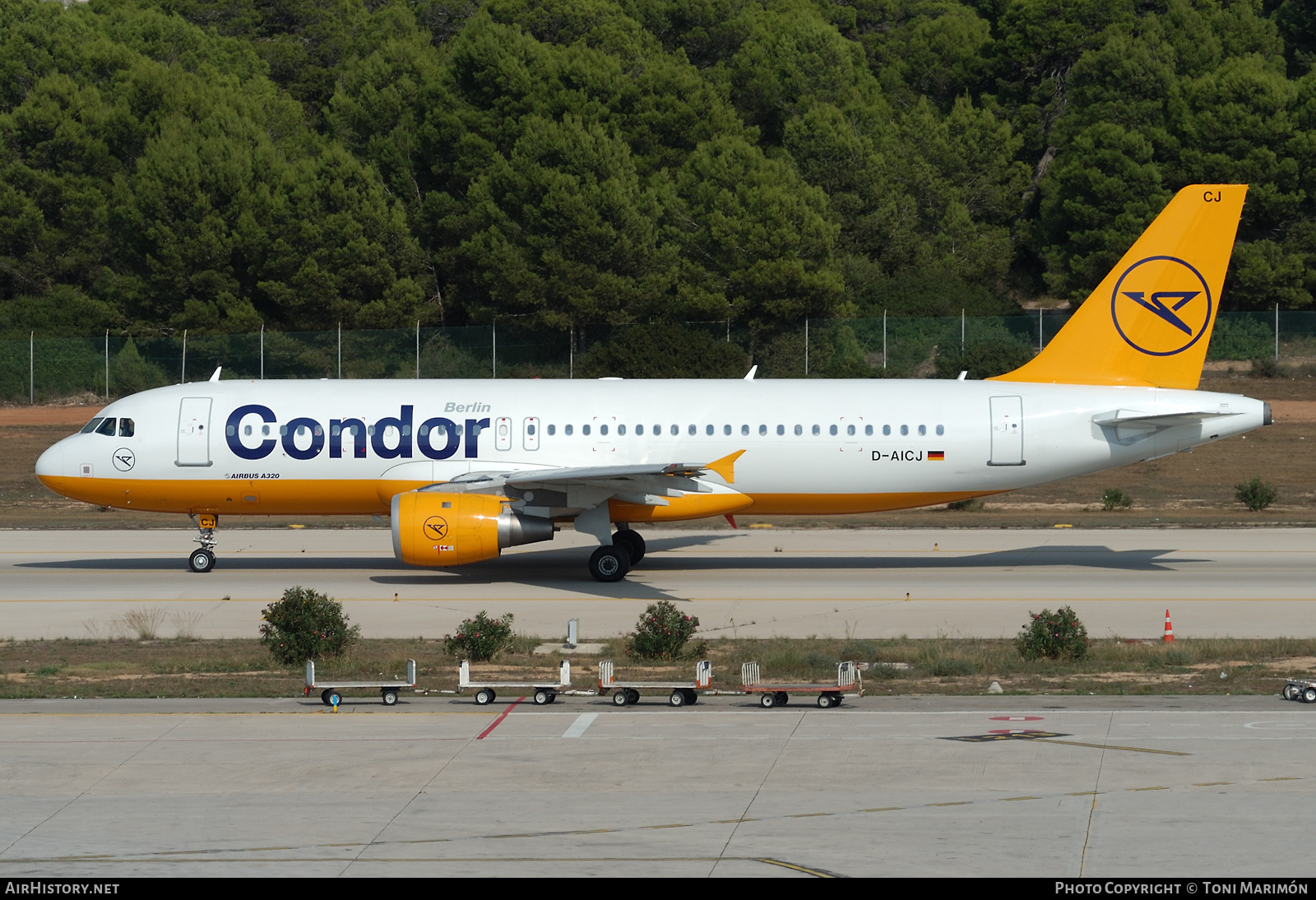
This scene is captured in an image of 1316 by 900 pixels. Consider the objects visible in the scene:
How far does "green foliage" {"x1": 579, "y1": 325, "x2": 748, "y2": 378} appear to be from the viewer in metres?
63.9

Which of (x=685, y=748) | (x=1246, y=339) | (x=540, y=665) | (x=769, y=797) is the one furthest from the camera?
(x=1246, y=339)

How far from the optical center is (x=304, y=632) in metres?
22.2

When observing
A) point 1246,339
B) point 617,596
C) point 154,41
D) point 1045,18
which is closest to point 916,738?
point 617,596

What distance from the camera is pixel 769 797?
1431 cm

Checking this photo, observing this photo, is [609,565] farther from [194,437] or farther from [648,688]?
[648,688]

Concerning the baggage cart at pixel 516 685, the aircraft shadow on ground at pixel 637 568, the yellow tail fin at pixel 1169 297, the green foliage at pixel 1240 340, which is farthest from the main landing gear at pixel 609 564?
the green foliage at pixel 1240 340

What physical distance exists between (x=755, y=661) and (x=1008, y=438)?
38.9 ft

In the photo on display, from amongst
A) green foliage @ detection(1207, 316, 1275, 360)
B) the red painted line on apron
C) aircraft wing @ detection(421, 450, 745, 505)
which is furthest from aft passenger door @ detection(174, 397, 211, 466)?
green foliage @ detection(1207, 316, 1275, 360)

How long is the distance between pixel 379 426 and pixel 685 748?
16.5 m

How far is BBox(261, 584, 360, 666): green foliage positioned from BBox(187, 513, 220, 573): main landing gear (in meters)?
10.5

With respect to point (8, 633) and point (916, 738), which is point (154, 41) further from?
point (916, 738)

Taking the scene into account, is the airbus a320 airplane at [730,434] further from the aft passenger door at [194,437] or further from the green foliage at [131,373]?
the green foliage at [131,373]

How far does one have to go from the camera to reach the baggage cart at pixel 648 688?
62.0ft

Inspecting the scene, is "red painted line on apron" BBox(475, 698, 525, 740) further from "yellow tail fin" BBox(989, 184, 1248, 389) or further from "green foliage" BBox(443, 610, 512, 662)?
"yellow tail fin" BBox(989, 184, 1248, 389)
